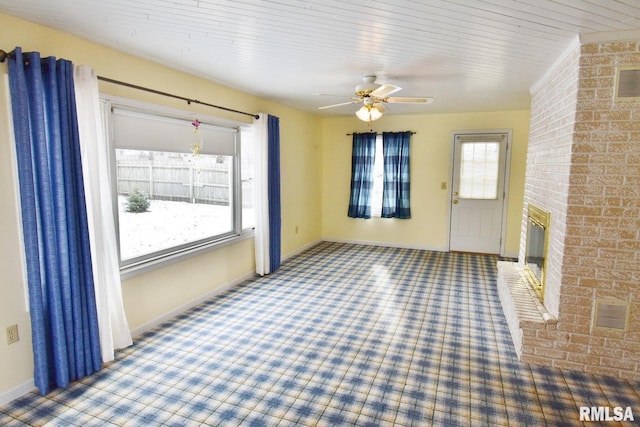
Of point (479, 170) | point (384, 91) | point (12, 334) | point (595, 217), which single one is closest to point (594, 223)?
point (595, 217)

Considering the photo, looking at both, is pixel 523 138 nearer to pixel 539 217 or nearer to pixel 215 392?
pixel 539 217

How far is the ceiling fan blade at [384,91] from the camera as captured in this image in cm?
317

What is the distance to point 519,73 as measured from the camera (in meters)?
3.44

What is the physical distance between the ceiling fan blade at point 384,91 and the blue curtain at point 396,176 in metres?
2.88

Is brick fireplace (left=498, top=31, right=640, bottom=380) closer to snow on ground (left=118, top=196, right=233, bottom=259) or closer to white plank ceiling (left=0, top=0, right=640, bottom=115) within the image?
white plank ceiling (left=0, top=0, right=640, bottom=115)

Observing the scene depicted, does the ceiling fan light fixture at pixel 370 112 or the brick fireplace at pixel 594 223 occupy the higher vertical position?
the ceiling fan light fixture at pixel 370 112

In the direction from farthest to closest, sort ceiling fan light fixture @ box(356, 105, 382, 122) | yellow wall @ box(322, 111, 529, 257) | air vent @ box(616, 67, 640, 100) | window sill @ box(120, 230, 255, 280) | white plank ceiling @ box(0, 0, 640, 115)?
yellow wall @ box(322, 111, 529, 257) < ceiling fan light fixture @ box(356, 105, 382, 122) < window sill @ box(120, 230, 255, 280) < air vent @ box(616, 67, 640, 100) < white plank ceiling @ box(0, 0, 640, 115)

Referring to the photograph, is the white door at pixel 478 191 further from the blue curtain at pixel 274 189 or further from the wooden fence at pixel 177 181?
the wooden fence at pixel 177 181

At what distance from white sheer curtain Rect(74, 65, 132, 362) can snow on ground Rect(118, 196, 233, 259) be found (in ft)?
1.17

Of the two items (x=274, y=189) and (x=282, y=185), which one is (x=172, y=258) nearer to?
(x=274, y=189)

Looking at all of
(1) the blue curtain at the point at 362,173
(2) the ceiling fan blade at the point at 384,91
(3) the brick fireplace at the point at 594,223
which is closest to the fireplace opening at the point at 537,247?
(3) the brick fireplace at the point at 594,223

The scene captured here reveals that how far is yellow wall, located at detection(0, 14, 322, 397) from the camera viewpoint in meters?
2.22

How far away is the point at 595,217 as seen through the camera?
250cm

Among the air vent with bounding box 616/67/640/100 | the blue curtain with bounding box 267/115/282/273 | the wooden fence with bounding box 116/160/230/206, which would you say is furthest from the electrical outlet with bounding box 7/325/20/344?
the air vent with bounding box 616/67/640/100
